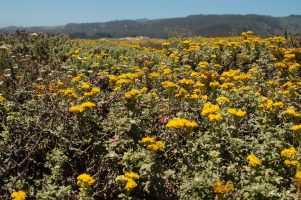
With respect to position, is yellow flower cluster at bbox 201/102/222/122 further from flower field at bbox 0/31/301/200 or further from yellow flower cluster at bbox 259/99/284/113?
yellow flower cluster at bbox 259/99/284/113

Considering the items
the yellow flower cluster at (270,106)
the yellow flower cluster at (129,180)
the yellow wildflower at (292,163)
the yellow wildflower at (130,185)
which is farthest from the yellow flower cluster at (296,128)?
the yellow wildflower at (130,185)

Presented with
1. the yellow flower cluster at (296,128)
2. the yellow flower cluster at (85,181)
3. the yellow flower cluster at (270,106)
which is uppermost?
the yellow flower cluster at (270,106)

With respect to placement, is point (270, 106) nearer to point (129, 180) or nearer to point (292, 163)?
point (292, 163)

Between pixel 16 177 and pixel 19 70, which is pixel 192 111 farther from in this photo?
pixel 19 70

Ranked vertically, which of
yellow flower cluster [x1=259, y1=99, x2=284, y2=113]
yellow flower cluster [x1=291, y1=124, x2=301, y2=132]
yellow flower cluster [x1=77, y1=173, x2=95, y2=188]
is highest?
yellow flower cluster [x1=259, y1=99, x2=284, y2=113]

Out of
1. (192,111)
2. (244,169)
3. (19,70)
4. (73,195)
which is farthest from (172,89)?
(19,70)

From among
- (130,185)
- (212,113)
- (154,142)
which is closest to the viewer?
(130,185)

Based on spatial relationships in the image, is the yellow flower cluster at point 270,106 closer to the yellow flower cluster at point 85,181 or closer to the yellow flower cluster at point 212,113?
the yellow flower cluster at point 212,113

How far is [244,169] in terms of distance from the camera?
6348 mm

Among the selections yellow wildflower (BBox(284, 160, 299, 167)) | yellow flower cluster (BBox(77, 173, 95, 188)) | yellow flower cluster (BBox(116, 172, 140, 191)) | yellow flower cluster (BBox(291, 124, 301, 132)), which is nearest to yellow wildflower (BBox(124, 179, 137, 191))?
yellow flower cluster (BBox(116, 172, 140, 191))

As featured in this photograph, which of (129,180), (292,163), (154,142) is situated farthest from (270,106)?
(129,180)

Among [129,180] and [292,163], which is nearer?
[129,180]

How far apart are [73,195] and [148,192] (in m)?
1.14

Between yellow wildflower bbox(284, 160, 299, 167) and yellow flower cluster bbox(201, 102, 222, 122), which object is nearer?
yellow wildflower bbox(284, 160, 299, 167)
